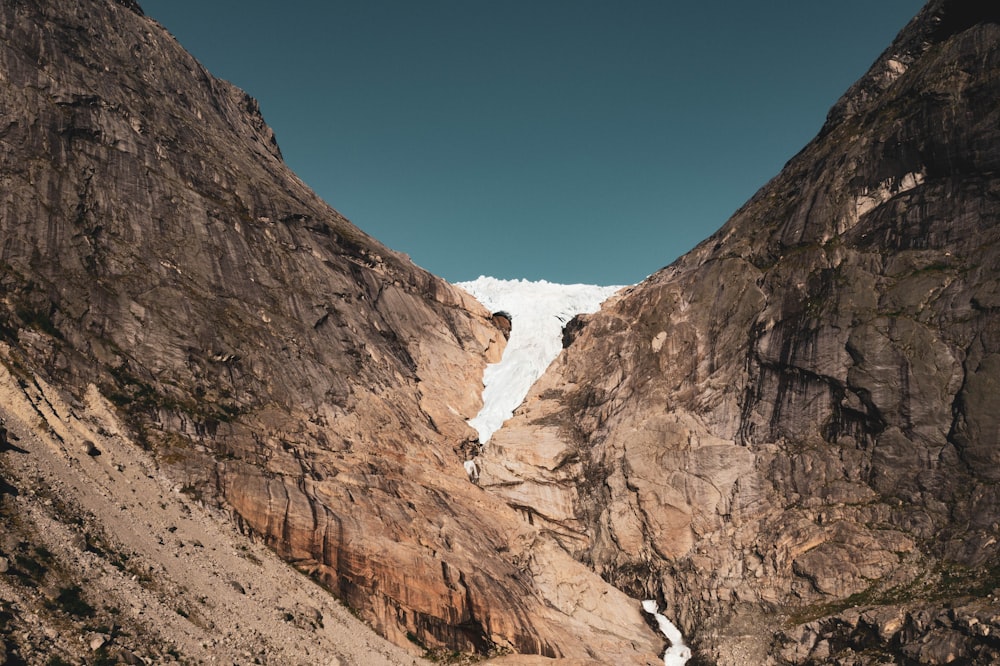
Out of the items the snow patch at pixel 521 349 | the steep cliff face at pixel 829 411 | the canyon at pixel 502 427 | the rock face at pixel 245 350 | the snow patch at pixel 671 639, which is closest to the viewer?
the canyon at pixel 502 427

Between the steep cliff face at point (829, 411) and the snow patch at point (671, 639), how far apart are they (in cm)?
117

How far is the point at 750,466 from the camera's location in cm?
5488

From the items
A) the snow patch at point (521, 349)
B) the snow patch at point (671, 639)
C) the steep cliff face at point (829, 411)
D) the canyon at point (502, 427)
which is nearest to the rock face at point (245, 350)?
the canyon at point (502, 427)

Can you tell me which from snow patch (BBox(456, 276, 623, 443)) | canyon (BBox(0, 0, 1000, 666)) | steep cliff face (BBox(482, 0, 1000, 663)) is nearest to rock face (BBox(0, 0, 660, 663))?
canyon (BBox(0, 0, 1000, 666))

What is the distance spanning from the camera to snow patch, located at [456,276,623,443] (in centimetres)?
7375

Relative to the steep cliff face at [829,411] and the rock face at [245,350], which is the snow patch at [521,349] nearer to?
the rock face at [245,350]

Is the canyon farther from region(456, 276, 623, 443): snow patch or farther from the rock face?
region(456, 276, 623, 443): snow patch

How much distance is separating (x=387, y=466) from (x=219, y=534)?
15073mm

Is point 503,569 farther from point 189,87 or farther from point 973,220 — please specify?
point 189,87

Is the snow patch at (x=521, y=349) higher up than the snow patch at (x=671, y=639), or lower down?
higher up

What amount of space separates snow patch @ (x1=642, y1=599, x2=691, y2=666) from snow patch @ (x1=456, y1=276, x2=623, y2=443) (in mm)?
22416

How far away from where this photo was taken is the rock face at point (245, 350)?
46312mm

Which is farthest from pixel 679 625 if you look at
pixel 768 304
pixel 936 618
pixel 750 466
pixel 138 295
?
pixel 138 295

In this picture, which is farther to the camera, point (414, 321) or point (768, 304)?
point (414, 321)
